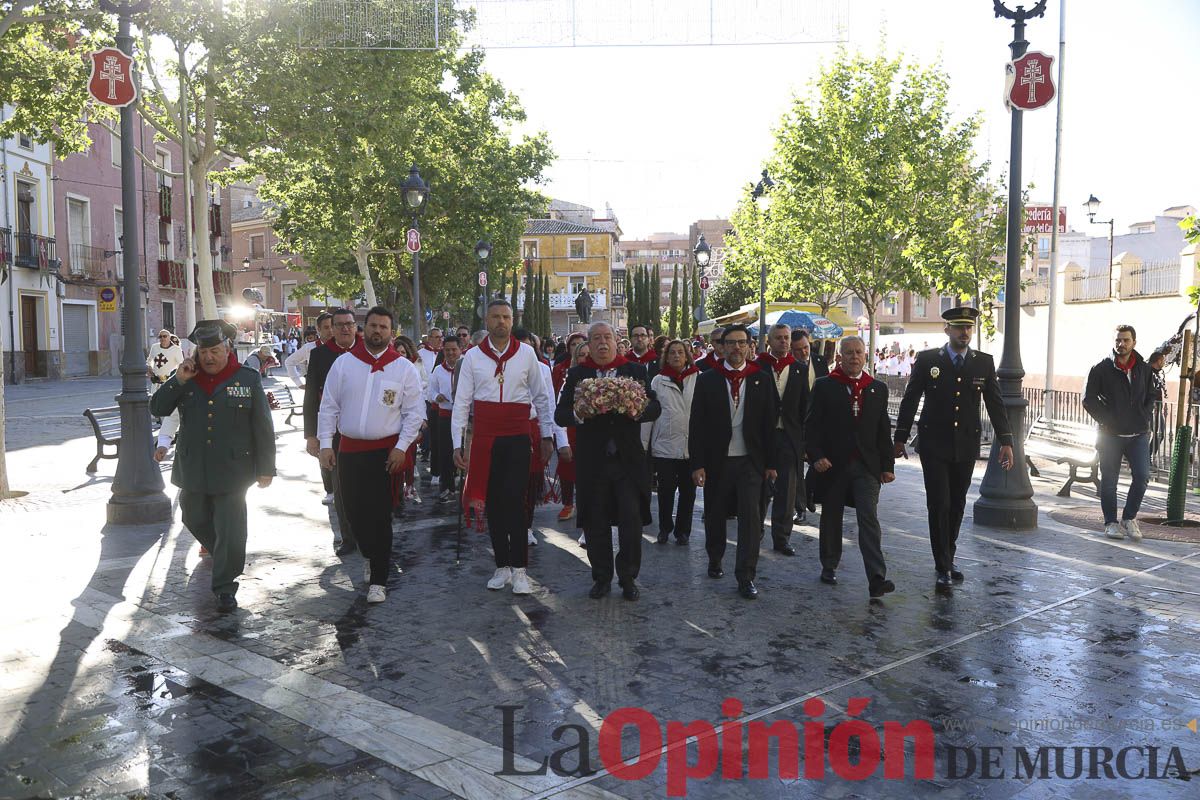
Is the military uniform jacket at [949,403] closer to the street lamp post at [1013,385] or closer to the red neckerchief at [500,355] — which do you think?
the street lamp post at [1013,385]

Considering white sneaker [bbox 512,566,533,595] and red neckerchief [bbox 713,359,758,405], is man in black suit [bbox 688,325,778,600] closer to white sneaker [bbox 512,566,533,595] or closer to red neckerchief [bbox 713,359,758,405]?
red neckerchief [bbox 713,359,758,405]

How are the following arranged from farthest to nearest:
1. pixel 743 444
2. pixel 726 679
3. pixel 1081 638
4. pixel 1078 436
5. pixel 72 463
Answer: pixel 72 463 → pixel 1078 436 → pixel 743 444 → pixel 1081 638 → pixel 726 679

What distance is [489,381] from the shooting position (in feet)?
22.3

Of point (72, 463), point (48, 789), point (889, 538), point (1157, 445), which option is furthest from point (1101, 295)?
point (48, 789)

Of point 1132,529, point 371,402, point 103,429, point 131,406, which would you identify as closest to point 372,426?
point 371,402

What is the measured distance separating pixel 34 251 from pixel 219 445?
31.4 metres

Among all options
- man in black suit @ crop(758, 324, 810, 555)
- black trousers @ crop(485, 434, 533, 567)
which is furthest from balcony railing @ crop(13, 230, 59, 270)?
black trousers @ crop(485, 434, 533, 567)

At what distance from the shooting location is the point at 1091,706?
4.79 metres

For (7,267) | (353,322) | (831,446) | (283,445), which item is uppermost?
(7,267)

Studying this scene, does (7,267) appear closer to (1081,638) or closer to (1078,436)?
(1078,436)

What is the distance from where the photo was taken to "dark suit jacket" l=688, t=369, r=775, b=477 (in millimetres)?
7020

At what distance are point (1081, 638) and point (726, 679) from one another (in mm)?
2354

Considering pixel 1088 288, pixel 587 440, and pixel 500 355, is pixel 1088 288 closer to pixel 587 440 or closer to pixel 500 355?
pixel 587 440

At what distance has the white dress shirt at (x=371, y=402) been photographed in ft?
21.9
